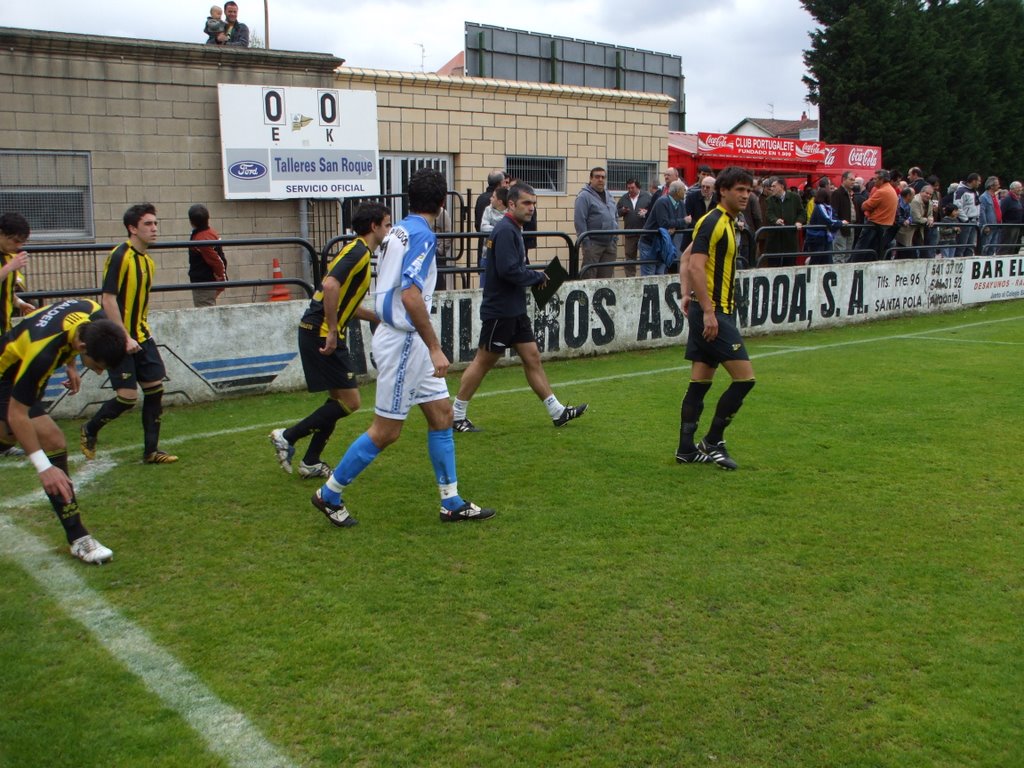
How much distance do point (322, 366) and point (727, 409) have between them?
272cm

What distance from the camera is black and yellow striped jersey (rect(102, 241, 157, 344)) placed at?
7055 millimetres

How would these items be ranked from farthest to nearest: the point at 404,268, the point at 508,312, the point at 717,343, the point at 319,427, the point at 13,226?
the point at 508,312, the point at 13,226, the point at 717,343, the point at 319,427, the point at 404,268

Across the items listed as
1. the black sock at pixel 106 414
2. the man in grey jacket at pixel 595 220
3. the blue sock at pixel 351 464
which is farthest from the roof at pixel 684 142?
the blue sock at pixel 351 464

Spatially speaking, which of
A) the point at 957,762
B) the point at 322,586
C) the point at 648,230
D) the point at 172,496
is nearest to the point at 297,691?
the point at 322,586

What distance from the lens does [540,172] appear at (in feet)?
64.1

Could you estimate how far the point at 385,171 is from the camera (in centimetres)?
1759

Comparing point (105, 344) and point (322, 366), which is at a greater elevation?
point (105, 344)

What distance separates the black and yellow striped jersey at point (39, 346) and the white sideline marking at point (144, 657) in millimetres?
909

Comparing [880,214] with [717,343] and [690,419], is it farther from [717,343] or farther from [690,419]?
[690,419]

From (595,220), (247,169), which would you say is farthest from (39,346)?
(247,169)

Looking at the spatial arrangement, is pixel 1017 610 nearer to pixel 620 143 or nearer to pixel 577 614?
pixel 577 614

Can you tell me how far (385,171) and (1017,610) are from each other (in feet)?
48.0

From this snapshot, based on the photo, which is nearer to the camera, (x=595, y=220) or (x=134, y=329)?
(x=134, y=329)

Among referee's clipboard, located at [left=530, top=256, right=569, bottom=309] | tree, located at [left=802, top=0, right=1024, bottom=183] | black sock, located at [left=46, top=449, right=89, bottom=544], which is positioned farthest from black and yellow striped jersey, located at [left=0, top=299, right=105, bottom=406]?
tree, located at [left=802, top=0, right=1024, bottom=183]
